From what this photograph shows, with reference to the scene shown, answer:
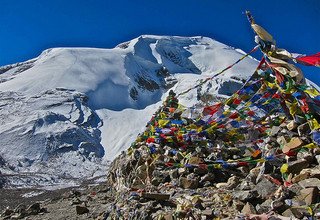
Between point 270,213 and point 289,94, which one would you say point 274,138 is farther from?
point 270,213

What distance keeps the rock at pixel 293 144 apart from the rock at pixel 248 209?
143 cm

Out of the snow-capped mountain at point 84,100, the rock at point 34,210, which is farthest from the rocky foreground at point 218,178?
the snow-capped mountain at point 84,100

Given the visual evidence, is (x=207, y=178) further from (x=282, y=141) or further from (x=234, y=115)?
(x=234, y=115)

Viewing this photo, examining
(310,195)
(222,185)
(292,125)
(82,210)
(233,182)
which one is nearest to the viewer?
(310,195)

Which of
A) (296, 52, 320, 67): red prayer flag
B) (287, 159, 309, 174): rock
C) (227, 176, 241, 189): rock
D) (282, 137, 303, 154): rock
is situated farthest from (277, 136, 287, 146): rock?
(296, 52, 320, 67): red prayer flag

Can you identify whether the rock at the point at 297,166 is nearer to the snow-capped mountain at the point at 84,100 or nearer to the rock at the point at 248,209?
the rock at the point at 248,209

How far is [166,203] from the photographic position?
6.82m

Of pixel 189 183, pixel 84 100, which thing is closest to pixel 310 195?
pixel 189 183

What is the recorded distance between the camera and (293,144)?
6707 millimetres

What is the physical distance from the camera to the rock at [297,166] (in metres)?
6.26

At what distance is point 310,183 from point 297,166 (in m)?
0.60

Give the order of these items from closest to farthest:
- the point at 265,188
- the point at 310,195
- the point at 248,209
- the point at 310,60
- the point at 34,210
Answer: the point at 310,195
the point at 248,209
the point at 265,188
the point at 310,60
the point at 34,210

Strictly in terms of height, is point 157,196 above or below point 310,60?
below

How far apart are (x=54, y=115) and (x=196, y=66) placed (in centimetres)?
5549
